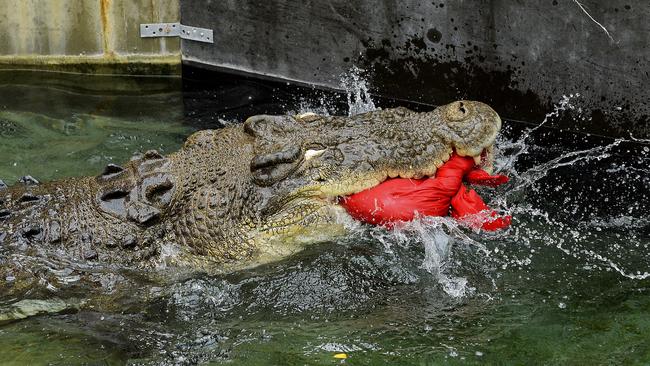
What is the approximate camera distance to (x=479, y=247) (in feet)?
19.9

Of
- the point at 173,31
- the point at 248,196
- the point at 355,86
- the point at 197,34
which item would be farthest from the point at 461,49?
the point at 248,196

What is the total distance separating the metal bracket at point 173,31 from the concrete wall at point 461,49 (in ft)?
Answer: 0.34

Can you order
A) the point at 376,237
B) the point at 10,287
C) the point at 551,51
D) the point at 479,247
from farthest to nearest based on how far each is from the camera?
1. the point at 551,51
2. the point at 479,247
3. the point at 376,237
4. the point at 10,287

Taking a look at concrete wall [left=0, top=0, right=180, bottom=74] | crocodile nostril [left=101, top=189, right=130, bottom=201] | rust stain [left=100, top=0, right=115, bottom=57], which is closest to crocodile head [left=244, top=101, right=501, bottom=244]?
crocodile nostril [left=101, top=189, right=130, bottom=201]

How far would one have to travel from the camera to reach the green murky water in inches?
187

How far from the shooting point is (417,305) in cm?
544

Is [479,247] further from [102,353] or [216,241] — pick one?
[102,353]

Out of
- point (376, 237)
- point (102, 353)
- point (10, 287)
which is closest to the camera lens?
point (102, 353)

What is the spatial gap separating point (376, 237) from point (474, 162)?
820mm

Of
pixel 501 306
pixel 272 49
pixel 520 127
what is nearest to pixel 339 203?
pixel 501 306

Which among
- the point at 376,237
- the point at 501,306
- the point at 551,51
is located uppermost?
the point at 551,51

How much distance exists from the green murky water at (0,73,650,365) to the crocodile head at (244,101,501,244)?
1.16ft

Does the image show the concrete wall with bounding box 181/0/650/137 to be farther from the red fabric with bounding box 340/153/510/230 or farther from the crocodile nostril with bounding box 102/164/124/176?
the crocodile nostril with bounding box 102/164/124/176

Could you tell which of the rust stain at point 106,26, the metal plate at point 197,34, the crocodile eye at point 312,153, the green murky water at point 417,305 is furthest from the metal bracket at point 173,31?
the crocodile eye at point 312,153
